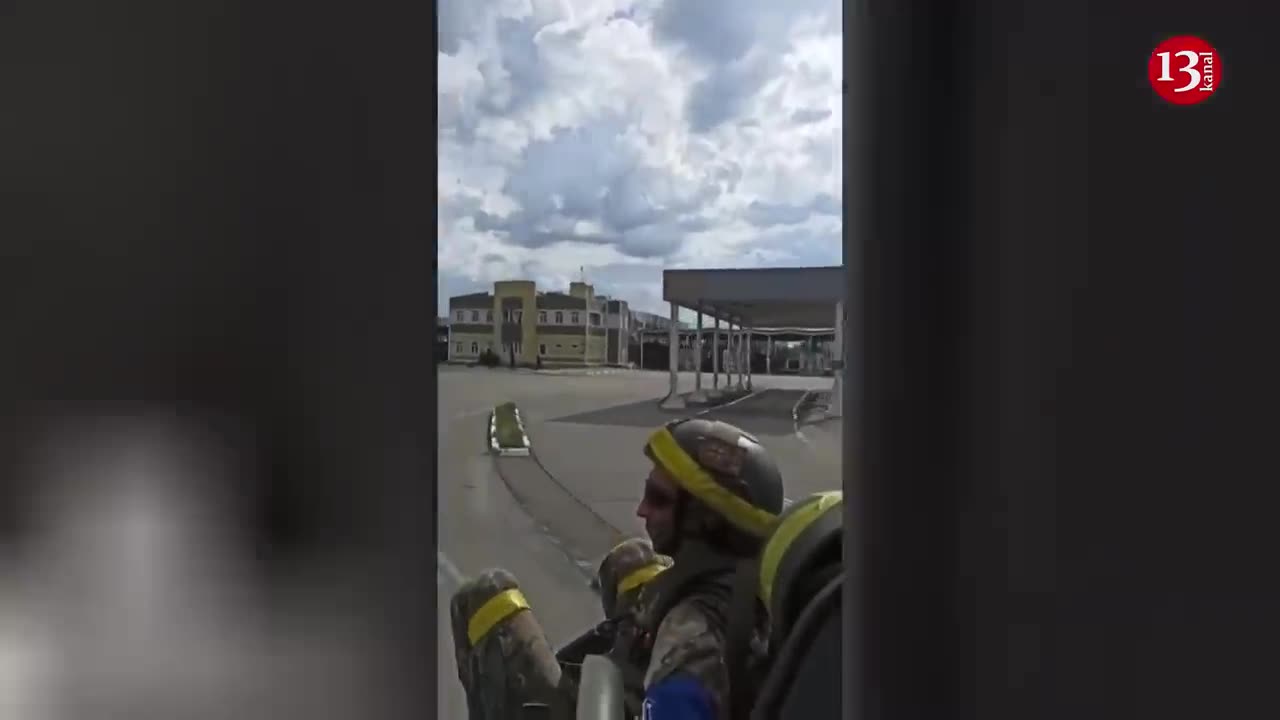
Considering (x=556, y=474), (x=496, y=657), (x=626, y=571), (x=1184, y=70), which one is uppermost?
(x=1184, y=70)

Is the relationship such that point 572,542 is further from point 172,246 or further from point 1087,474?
point 1087,474

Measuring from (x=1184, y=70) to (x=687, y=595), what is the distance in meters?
0.73

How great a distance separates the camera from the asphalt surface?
3.68 ft

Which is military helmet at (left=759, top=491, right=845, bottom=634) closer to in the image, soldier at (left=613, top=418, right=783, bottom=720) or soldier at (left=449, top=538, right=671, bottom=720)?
soldier at (left=613, top=418, right=783, bottom=720)

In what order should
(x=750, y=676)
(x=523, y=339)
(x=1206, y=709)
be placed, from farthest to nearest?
(x=523, y=339)
(x=750, y=676)
(x=1206, y=709)

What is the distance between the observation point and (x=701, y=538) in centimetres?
109

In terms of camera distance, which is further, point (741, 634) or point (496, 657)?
point (496, 657)

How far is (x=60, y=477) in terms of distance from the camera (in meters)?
1.04

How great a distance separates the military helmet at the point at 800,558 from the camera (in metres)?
0.95

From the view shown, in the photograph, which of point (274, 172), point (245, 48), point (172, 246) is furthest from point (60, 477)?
point (245, 48)

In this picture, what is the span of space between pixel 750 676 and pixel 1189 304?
1.95 ft

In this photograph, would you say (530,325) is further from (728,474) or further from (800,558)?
(800,558)

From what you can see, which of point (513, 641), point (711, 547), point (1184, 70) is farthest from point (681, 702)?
point (1184, 70)

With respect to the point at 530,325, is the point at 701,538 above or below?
below
